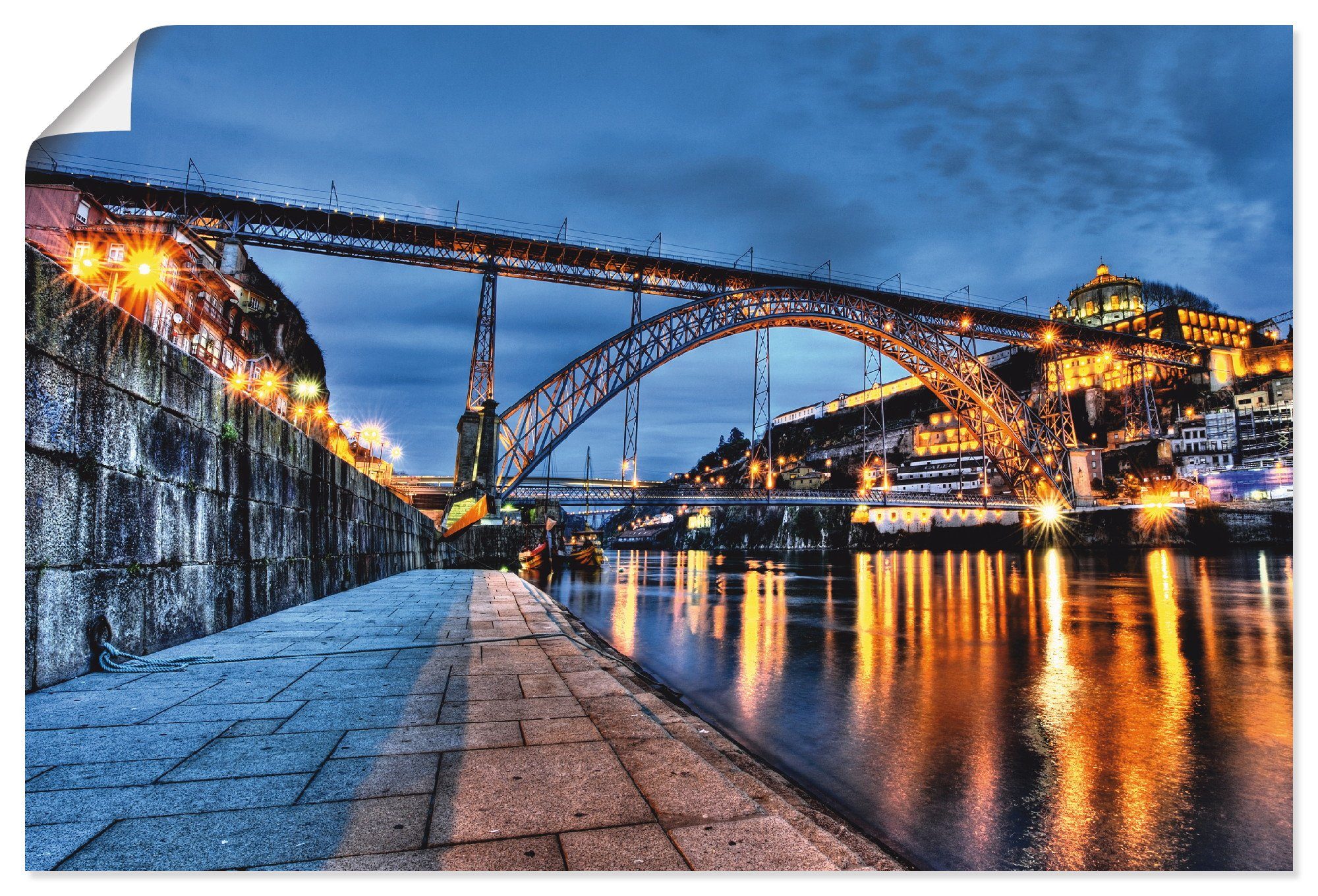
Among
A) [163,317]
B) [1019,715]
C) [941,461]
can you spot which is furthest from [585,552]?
[941,461]

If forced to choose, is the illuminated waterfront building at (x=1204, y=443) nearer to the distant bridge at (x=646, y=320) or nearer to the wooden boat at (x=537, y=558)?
the distant bridge at (x=646, y=320)

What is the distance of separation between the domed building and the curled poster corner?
70.1 m

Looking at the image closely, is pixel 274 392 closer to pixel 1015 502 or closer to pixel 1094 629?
pixel 1094 629

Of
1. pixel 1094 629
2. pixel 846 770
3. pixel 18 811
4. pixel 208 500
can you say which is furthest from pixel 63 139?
pixel 1094 629

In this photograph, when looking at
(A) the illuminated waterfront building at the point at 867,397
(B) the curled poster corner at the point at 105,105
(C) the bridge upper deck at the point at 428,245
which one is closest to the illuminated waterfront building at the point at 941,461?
(A) the illuminated waterfront building at the point at 867,397

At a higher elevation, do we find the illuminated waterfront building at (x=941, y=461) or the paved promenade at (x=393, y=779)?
the illuminated waterfront building at (x=941, y=461)

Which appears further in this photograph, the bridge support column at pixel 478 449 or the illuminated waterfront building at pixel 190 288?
the bridge support column at pixel 478 449

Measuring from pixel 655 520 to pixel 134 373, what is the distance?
10391 centimetres

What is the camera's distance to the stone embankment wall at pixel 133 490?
2434 millimetres

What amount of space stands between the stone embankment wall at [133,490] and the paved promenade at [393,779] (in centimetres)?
39

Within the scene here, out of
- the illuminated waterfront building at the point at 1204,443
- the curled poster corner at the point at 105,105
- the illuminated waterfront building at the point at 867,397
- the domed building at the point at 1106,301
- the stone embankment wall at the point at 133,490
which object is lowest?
the stone embankment wall at the point at 133,490

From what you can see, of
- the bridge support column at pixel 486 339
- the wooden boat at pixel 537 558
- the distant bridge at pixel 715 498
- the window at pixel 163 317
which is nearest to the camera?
the window at pixel 163 317

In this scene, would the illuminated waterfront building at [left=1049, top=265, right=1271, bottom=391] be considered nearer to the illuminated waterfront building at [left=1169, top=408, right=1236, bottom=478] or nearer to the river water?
the illuminated waterfront building at [left=1169, top=408, right=1236, bottom=478]

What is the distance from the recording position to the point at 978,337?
32219 mm
